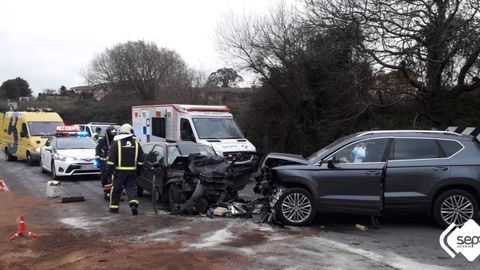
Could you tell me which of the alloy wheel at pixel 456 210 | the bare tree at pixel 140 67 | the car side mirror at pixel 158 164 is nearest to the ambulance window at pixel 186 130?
the car side mirror at pixel 158 164

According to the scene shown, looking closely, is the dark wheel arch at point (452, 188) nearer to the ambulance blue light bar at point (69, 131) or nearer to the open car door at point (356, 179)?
the open car door at point (356, 179)

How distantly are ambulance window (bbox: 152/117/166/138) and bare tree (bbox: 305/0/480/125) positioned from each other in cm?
641

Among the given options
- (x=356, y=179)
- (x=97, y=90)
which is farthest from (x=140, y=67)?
(x=356, y=179)

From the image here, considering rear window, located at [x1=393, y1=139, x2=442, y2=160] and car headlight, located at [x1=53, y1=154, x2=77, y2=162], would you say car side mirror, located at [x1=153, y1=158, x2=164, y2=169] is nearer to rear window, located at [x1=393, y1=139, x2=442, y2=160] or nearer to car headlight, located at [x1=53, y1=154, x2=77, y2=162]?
rear window, located at [x1=393, y1=139, x2=442, y2=160]

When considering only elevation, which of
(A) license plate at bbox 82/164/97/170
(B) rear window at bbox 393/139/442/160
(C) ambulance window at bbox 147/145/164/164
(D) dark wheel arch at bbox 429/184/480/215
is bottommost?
(A) license plate at bbox 82/164/97/170

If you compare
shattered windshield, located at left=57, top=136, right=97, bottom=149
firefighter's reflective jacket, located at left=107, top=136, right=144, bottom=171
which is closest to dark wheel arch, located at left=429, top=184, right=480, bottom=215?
firefighter's reflective jacket, located at left=107, top=136, right=144, bottom=171

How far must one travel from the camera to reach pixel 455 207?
339 inches

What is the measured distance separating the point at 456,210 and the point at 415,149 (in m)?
1.22

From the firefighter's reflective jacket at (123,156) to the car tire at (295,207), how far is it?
323 cm

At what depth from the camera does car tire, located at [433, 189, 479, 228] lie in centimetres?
859

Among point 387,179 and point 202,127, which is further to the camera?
point 202,127

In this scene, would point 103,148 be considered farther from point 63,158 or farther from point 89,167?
point 63,158

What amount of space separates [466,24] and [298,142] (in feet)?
27.9

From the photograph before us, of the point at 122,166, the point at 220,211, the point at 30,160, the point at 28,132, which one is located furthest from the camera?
the point at 28,132
